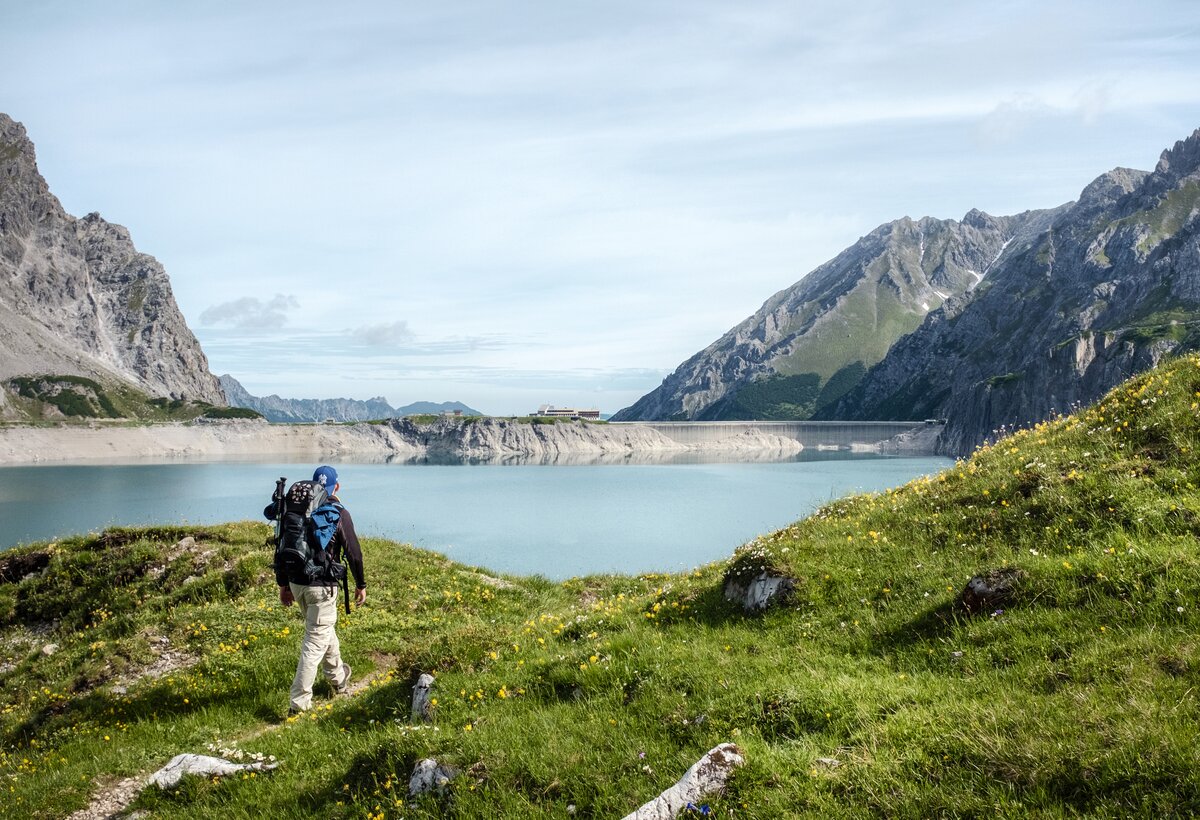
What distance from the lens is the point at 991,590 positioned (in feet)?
30.9

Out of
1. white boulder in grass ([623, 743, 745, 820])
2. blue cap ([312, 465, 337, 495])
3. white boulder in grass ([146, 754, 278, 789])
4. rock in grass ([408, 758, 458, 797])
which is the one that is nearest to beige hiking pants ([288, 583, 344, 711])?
blue cap ([312, 465, 337, 495])

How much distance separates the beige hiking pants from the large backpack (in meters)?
0.29

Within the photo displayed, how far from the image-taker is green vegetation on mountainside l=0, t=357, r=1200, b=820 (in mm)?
6367

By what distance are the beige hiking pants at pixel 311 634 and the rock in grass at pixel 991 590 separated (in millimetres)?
10006

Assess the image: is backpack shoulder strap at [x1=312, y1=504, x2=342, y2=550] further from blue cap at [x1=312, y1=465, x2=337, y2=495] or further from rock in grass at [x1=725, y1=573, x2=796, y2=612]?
rock in grass at [x1=725, y1=573, x2=796, y2=612]

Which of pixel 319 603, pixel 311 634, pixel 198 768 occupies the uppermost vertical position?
pixel 319 603

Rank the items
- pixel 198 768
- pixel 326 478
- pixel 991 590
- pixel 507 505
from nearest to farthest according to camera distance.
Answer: pixel 991 590 < pixel 198 768 < pixel 326 478 < pixel 507 505

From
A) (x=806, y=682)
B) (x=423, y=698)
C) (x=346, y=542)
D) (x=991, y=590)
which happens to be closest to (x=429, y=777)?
(x=423, y=698)

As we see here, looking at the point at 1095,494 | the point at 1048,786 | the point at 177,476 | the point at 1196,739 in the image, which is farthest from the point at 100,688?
the point at 177,476

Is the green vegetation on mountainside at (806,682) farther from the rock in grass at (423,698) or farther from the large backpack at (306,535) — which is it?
the large backpack at (306,535)

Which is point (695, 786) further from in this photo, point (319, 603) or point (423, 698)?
point (319, 603)

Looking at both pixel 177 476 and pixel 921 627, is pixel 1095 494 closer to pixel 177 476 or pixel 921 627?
pixel 921 627

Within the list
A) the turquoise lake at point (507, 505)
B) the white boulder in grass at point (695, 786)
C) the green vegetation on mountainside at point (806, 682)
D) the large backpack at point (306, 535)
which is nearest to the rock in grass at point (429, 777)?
the green vegetation on mountainside at point (806, 682)

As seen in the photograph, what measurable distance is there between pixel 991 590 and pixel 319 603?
413 inches
